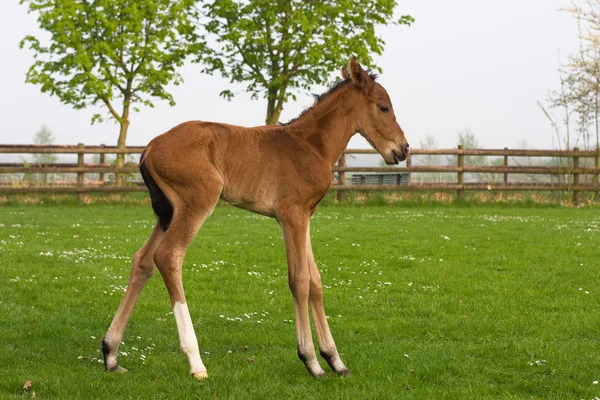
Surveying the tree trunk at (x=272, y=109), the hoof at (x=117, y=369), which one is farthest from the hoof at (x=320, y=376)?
the tree trunk at (x=272, y=109)

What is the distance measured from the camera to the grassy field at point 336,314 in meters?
5.95

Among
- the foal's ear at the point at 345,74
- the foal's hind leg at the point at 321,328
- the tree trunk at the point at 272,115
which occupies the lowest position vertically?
the foal's hind leg at the point at 321,328

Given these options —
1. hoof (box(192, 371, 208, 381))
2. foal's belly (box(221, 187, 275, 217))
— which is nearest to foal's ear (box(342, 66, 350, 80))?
foal's belly (box(221, 187, 275, 217))

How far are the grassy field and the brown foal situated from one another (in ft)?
1.47

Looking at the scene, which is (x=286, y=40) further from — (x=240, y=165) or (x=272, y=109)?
(x=240, y=165)

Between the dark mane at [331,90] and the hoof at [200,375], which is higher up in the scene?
the dark mane at [331,90]

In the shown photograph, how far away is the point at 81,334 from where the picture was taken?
7672 millimetres

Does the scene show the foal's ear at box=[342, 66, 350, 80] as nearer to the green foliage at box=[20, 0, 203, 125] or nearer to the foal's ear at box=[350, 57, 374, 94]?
the foal's ear at box=[350, 57, 374, 94]

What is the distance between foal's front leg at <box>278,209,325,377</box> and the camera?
19.4 feet

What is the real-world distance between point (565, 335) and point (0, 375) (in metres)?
5.55

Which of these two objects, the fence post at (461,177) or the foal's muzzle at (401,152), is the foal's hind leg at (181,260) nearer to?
the foal's muzzle at (401,152)

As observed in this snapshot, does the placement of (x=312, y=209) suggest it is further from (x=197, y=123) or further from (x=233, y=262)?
(x=233, y=262)

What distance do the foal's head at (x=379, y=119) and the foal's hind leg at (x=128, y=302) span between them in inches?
78.0

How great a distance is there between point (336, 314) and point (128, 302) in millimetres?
3496
